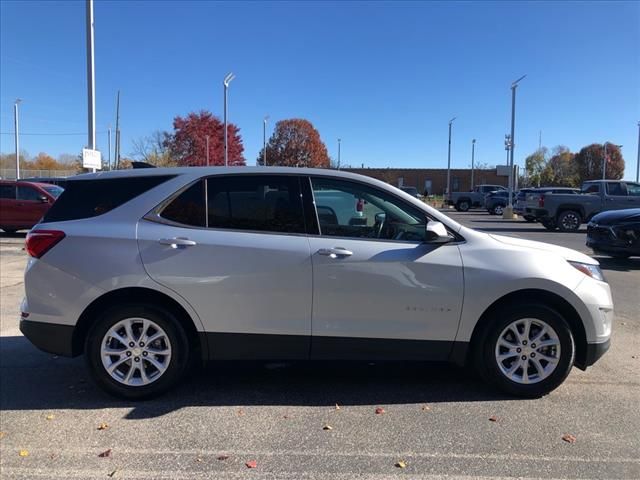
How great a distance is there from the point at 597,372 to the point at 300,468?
3.12 metres

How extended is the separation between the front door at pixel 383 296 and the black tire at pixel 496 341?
0.28 m

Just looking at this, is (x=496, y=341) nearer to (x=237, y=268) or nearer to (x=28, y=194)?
(x=237, y=268)

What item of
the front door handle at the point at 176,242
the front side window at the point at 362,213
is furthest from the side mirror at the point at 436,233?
the front door handle at the point at 176,242

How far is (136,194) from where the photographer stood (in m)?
4.20

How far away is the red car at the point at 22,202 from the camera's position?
16.0 meters

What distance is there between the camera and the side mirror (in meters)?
3.97

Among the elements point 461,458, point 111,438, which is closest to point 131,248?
point 111,438

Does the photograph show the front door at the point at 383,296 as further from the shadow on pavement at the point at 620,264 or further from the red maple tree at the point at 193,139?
the red maple tree at the point at 193,139

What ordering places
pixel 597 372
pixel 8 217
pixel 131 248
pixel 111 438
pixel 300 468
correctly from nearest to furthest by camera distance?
pixel 300 468 → pixel 111 438 → pixel 131 248 → pixel 597 372 → pixel 8 217

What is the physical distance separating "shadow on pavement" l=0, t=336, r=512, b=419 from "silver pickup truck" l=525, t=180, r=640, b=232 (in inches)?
685

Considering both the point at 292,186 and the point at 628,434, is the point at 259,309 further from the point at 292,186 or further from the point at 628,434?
the point at 628,434

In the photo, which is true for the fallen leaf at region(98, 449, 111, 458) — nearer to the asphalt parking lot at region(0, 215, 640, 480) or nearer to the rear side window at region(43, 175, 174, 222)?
the asphalt parking lot at region(0, 215, 640, 480)

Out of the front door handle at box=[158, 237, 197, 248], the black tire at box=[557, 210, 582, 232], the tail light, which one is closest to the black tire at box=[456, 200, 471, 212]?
the black tire at box=[557, 210, 582, 232]

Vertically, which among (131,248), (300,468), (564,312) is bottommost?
(300,468)
